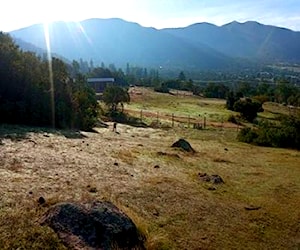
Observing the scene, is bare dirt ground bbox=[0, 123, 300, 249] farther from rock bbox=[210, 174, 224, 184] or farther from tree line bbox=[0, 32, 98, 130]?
tree line bbox=[0, 32, 98, 130]

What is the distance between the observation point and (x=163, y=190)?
16.9 meters

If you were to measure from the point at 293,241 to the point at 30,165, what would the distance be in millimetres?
10801

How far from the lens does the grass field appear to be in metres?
12.3

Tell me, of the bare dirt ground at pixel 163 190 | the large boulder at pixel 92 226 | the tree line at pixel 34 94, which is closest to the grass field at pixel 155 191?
the bare dirt ground at pixel 163 190

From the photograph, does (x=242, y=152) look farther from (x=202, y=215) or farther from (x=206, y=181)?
(x=202, y=215)

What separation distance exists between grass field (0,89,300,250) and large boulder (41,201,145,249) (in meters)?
0.35

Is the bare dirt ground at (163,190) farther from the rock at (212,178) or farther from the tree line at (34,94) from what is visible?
the tree line at (34,94)

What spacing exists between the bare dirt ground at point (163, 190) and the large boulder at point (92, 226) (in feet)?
1.67

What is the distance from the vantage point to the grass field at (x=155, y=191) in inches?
483

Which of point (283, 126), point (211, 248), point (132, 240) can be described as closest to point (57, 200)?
point (132, 240)

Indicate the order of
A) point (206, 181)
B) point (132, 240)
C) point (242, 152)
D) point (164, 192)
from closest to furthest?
point (132, 240)
point (164, 192)
point (206, 181)
point (242, 152)

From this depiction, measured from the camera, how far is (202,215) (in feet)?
48.1

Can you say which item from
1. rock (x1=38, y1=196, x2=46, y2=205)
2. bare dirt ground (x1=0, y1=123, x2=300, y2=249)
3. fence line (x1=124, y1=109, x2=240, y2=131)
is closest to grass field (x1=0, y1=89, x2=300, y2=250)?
bare dirt ground (x1=0, y1=123, x2=300, y2=249)

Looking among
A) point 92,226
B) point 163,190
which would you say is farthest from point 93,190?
point 92,226
